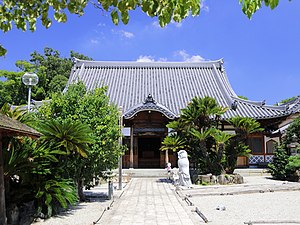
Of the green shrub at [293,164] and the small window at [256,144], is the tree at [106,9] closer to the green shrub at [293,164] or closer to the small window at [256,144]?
the green shrub at [293,164]

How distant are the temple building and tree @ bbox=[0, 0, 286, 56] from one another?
14.3 meters

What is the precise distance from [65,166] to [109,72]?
66.5 ft

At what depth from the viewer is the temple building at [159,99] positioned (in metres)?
22.1

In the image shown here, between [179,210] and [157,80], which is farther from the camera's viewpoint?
[157,80]

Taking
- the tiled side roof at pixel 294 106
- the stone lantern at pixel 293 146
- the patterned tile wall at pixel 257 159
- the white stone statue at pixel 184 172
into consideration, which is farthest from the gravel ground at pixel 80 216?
the tiled side roof at pixel 294 106

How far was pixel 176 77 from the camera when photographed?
27906 mm

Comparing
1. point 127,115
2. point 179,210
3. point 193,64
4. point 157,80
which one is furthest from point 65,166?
point 193,64

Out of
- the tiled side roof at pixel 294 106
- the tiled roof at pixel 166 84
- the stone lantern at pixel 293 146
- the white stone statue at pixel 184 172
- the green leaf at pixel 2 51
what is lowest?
the white stone statue at pixel 184 172

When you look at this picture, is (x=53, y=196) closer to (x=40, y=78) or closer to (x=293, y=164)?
(x=293, y=164)

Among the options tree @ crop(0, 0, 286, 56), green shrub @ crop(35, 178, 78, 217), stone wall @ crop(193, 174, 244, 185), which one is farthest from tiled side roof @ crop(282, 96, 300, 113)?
tree @ crop(0, 0, 286, 56)

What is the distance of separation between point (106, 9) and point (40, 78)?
31.1m

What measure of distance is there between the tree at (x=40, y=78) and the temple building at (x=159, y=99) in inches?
191

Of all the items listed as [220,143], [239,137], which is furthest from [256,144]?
[220,143]

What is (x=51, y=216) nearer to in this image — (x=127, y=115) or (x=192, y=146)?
(x=192, y=146)
